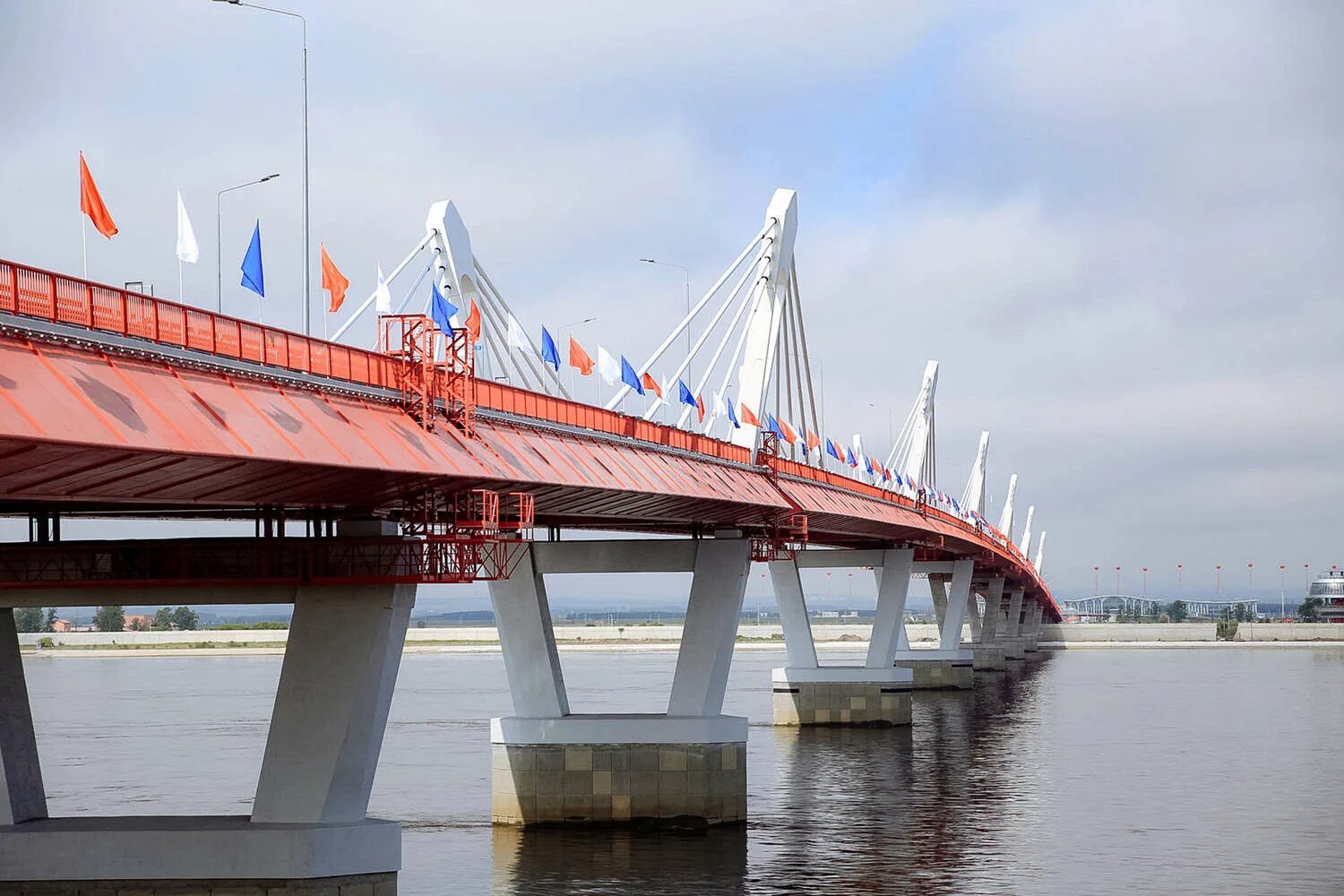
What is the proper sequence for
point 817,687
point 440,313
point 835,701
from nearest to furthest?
point 440,313 → point 835,701 → point 817,687

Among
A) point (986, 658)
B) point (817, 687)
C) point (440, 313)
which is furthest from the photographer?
point (986, 658)

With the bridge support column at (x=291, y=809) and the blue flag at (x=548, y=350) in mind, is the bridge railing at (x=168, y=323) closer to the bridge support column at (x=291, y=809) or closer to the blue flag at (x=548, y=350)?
the bridge support column at (x=291, y=809)

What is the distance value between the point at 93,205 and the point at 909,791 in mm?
37799

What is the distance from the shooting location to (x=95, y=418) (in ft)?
63.7

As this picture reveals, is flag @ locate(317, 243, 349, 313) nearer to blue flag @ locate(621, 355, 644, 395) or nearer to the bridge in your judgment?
the bridge

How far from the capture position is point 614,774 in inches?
1801

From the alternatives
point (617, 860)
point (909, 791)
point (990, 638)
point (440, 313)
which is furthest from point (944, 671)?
point (440, 313)

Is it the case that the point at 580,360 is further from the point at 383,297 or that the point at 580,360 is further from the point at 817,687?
the point at 817,687

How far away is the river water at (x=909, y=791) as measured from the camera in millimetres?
39406

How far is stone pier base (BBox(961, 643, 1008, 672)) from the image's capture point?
466ft

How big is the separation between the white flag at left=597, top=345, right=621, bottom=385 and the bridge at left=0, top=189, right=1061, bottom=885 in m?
0.15

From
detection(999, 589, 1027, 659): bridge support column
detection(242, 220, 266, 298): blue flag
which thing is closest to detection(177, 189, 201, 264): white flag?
detection(242, 220, 266, 298): blue flag

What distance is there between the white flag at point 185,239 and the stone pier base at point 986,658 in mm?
119498

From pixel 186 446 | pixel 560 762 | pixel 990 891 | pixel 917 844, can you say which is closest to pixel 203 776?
pixel 560 762
